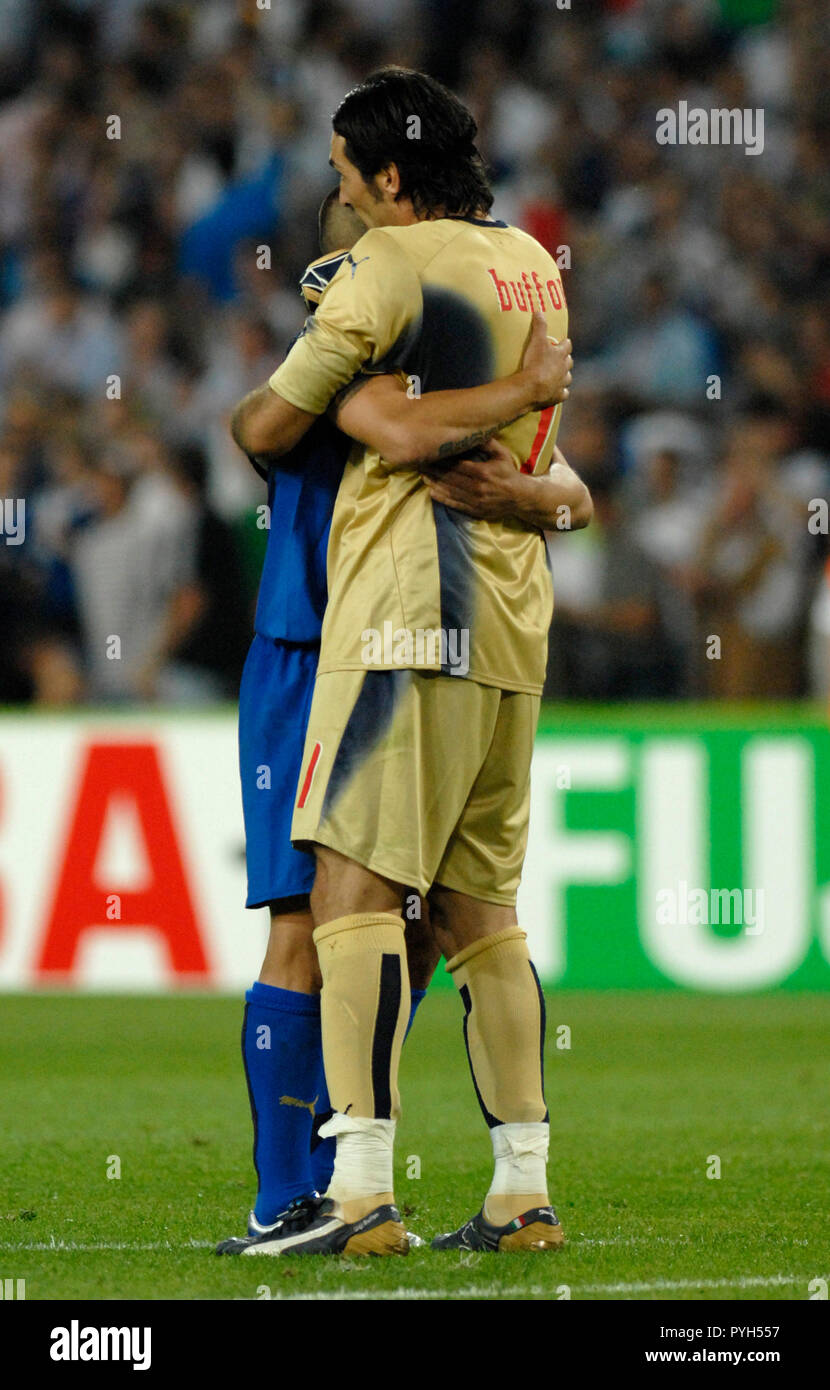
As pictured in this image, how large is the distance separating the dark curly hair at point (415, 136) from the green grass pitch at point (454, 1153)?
6.45 ft

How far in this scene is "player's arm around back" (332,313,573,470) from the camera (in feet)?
12.3

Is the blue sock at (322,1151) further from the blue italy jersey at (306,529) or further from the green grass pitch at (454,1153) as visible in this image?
the blue italy jersey at (306,529)

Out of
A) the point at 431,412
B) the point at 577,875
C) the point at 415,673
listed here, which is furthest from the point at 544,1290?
the point at 577,875

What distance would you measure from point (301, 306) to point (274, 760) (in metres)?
8.15

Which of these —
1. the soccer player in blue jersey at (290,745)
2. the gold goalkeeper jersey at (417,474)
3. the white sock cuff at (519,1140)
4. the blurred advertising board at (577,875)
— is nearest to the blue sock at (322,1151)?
the soccer player in blue jersey at (290,745)

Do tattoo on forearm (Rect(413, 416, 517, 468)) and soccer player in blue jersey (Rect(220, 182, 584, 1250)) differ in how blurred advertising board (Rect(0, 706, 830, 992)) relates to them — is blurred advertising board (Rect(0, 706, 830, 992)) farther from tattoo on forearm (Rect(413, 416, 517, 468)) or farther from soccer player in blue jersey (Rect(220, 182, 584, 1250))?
tattoo on forearm (Rect(413, 416, 517, 468))

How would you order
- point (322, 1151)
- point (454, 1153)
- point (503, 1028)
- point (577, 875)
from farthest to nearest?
point (577, 875)
point (454, 1153)
point (322, 1151)
point (503, 1028)

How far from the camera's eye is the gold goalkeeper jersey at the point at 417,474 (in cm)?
375

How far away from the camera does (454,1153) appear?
5344 millimetres

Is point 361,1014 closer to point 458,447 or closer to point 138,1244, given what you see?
point 138,1244

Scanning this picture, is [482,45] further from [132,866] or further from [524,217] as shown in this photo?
[132,866]

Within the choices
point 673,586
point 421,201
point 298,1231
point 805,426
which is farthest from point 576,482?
point 805,426
